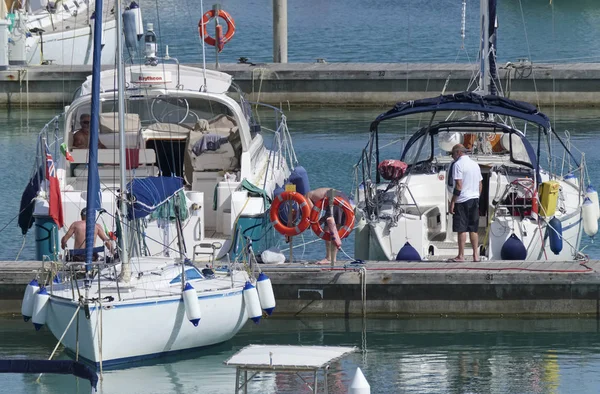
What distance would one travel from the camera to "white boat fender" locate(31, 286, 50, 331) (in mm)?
14180

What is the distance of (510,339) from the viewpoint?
1584 cm

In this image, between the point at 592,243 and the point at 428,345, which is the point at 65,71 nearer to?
the point at 592,243

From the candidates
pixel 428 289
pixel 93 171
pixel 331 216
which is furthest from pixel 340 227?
pixel 93 171

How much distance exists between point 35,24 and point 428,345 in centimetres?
2497

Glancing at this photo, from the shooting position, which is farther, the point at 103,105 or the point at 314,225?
the point at 103,105

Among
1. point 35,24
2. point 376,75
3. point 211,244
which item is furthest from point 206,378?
point 35,24

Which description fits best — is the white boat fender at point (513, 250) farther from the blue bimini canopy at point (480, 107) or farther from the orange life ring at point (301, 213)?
the orange life ring at point (301, 213)

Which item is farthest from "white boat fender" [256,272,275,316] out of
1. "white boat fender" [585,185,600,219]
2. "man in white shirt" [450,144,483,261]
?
"white boat fender" [585,185,600,219]

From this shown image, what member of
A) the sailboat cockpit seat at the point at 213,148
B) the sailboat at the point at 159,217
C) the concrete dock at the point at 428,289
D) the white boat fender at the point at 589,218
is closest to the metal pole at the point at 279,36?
the sailboat at the point at 159,217

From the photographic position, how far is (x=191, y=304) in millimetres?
13992

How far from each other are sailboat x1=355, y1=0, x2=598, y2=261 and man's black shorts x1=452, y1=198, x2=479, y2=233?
22.3 inches

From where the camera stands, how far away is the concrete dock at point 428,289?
1589cm

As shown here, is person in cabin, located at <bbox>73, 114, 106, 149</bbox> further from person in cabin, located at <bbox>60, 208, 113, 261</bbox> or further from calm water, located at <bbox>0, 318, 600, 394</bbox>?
calm water, located at <bbox>0, 318, 600, 394</bbox>

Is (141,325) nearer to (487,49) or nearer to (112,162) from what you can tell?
(112,162)
